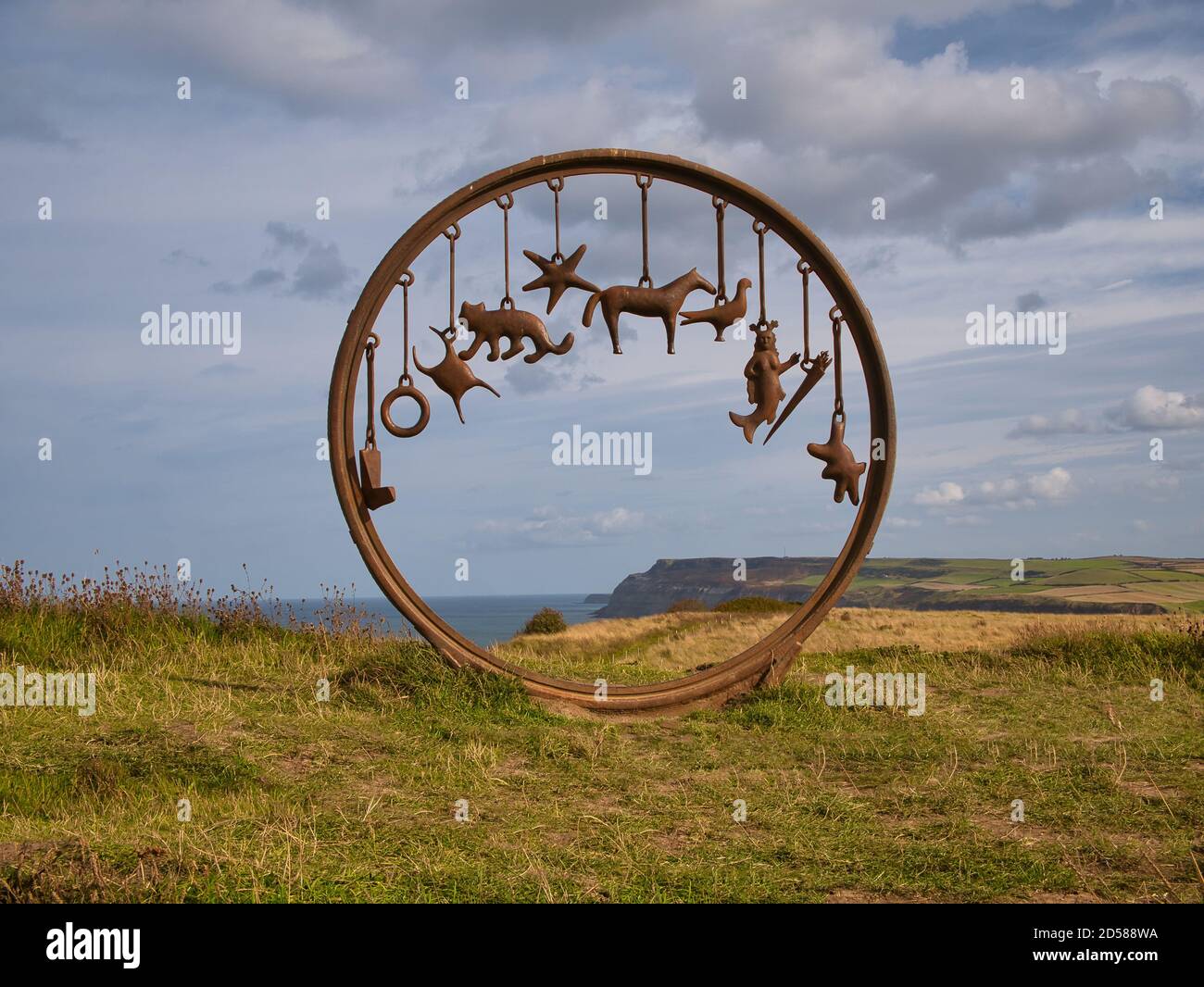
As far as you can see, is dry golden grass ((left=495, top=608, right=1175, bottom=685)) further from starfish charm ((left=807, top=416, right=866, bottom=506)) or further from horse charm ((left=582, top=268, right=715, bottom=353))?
horse charm ((left=582, top=268, right=715, bottom=353))

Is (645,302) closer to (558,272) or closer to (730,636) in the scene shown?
(558,272)

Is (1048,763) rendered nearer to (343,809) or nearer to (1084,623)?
(343,809)

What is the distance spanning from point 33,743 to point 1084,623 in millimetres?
8711

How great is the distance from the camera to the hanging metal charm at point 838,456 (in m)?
7.76

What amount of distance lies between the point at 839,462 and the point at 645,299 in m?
1.73

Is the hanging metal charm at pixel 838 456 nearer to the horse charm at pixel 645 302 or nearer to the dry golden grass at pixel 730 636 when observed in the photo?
the horse charm at pixel 645 302

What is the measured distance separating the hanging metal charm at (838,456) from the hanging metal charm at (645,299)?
1.11 meters

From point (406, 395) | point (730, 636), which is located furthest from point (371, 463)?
point (730, 636)

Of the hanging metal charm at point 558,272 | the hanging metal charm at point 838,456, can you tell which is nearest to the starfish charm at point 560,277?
the hanging metal charm at point 558,272

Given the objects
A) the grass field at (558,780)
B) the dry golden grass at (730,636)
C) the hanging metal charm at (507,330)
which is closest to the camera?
the grass field at (558,780)

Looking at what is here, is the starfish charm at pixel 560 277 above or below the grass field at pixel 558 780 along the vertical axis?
above

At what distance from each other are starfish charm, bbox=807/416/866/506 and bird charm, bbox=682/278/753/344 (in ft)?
3.23

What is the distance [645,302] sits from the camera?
24.8 ft

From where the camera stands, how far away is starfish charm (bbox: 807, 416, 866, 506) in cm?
776
